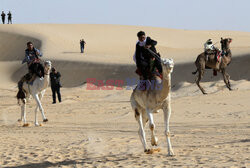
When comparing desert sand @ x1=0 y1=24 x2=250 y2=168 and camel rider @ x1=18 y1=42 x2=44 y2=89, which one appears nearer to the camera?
desert sand @ x1=0 y1=24 x2=250 y2=168

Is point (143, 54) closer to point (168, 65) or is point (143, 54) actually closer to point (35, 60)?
point (168, 65)

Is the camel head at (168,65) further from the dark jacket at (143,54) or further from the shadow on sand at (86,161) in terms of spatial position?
the shadow on sand at (86,161)

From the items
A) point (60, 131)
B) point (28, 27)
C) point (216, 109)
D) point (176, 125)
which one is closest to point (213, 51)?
point (216, 109)

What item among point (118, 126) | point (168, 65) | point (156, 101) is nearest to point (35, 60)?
point (118, 126)

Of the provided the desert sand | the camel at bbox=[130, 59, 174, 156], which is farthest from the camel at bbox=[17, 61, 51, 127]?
the camel at bbox=[130, 59, 174, 156]

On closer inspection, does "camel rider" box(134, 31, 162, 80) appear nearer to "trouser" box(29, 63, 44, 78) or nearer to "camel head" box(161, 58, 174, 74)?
"camel head" box(161, 58, 174, 74)

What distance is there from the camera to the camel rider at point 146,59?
864 centimetres

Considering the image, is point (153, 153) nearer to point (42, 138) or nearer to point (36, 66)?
point (42, 138)

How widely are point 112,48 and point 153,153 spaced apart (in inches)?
1869

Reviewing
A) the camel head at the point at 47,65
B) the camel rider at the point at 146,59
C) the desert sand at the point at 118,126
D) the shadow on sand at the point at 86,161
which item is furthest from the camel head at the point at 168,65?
the camel head at the point at 47,65

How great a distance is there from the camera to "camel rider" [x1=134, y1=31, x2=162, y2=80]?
8.64 metres

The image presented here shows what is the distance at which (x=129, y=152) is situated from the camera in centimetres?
916

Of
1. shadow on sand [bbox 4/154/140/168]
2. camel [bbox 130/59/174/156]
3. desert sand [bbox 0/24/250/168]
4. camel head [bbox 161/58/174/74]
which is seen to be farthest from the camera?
desert sand [bbox 0/24/250/168]

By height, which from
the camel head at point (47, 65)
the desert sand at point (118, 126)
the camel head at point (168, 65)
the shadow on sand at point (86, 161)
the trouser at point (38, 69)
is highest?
the camel head at point (168, 65)
